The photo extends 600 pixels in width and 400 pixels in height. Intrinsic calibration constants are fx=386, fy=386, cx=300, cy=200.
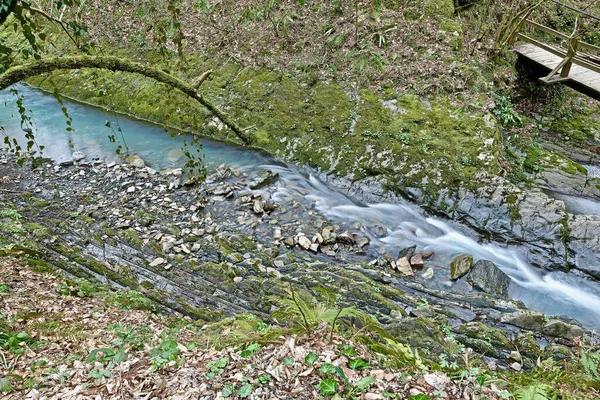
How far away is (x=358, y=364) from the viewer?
2693 mm

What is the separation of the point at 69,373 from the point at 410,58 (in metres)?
10.0

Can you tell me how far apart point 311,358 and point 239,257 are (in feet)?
13.4

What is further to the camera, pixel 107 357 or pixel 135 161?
pixel 135 161

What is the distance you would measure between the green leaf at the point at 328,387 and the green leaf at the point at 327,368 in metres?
0.10

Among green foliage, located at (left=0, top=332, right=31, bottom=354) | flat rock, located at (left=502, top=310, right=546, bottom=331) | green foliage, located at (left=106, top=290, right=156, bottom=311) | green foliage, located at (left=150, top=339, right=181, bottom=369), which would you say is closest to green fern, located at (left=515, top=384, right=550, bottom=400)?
green foliage, located at (left=150, top=339, right=181, bottom=369)

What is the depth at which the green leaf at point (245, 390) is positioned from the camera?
8.35 feet

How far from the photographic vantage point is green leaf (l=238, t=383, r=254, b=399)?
2545 millimetres

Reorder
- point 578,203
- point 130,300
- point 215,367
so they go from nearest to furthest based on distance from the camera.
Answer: point 215,367, point 130,300, point 578,203

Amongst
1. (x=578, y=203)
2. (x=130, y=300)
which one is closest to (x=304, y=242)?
(x=130, y=300)

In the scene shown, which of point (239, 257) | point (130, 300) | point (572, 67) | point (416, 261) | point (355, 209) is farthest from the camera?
point (572, 67)

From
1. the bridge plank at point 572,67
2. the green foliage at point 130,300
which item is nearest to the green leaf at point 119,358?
the green foliage at point 130,300

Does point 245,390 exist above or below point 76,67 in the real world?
below

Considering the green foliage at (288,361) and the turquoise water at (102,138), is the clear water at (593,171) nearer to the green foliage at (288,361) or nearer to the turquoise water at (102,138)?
the turquoise water at (102,138)

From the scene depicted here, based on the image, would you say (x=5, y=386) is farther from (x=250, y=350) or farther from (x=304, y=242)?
(x=304, y=242)
